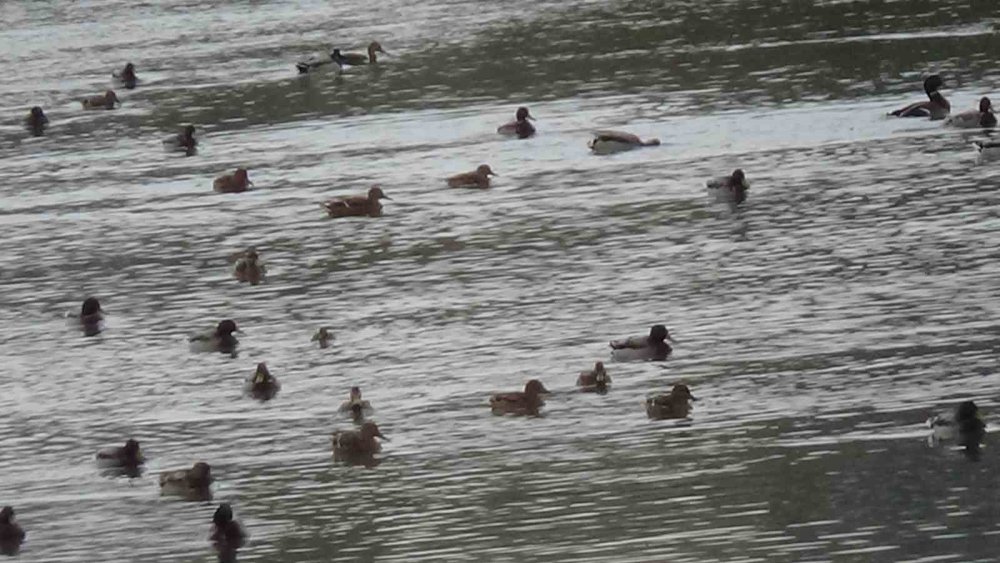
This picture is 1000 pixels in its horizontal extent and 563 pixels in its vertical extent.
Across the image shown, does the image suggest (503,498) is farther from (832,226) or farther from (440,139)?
(440,139)

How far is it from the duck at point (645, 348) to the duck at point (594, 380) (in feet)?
3.97

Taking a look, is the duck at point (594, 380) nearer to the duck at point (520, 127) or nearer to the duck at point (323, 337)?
the duck at point (323, 337)

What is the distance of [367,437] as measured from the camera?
23.2 m

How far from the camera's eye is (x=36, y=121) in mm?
48750

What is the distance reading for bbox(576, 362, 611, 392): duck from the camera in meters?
24.8

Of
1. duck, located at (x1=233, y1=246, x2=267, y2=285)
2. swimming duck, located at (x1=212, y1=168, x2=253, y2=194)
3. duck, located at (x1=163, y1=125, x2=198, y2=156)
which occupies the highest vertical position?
duck, located at (x1=163, y1=125, x2=198, y2=156)

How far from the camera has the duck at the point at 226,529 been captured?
20.9 meters

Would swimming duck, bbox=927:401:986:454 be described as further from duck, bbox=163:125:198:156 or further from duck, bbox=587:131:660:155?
duck, bbox=163:125:198:156

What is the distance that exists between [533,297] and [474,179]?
8207 millimetres

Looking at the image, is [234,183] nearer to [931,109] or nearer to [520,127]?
[520,127]

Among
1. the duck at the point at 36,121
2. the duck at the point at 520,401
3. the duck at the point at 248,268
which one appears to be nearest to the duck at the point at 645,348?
the duck at the point at 520,401

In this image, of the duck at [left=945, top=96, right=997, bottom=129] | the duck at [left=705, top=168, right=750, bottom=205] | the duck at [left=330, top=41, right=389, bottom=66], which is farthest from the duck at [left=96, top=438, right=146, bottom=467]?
the duck at [left=330, top=41, right=389, bottom=66]

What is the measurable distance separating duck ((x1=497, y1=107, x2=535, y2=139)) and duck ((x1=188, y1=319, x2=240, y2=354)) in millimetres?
14096

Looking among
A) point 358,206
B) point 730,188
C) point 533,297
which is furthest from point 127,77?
point 533,297
